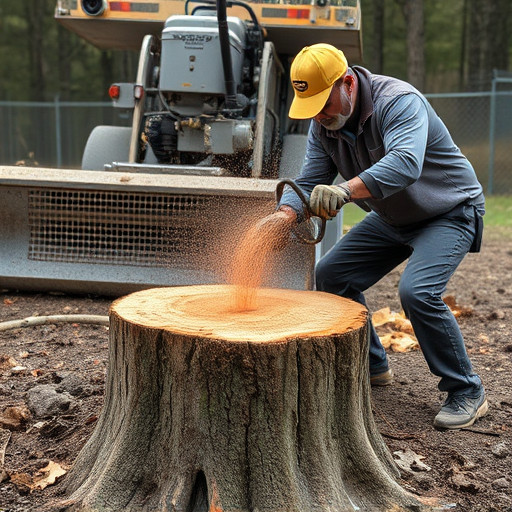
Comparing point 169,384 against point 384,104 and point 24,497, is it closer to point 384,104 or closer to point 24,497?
point 24,497

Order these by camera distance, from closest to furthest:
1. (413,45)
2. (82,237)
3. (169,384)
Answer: (169,384) → (82,237) → (413,45)

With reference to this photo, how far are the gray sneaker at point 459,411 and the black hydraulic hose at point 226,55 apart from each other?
293 cm

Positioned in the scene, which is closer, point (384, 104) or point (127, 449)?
point (127, 449)

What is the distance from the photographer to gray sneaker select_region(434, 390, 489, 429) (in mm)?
3260

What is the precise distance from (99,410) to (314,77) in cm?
165

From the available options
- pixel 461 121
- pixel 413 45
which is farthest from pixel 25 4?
pixel 461 121

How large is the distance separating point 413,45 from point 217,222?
488 inches

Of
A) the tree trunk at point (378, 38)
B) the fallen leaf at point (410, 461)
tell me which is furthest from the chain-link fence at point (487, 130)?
the fallen leaf at point (410, 461)

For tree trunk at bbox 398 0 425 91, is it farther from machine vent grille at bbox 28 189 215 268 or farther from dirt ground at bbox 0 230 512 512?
machine vent grille at bbox 28 189 215 268

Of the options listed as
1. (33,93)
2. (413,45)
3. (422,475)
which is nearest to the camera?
(422,475)

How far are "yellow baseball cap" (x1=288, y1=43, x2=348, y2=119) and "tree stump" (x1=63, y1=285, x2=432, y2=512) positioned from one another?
0.88 m

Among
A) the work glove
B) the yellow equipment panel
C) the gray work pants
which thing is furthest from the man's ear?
the yellow equipment panel

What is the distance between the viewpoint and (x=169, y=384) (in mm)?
2471

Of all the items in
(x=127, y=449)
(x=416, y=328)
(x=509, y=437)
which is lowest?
(x=509, y=437)
